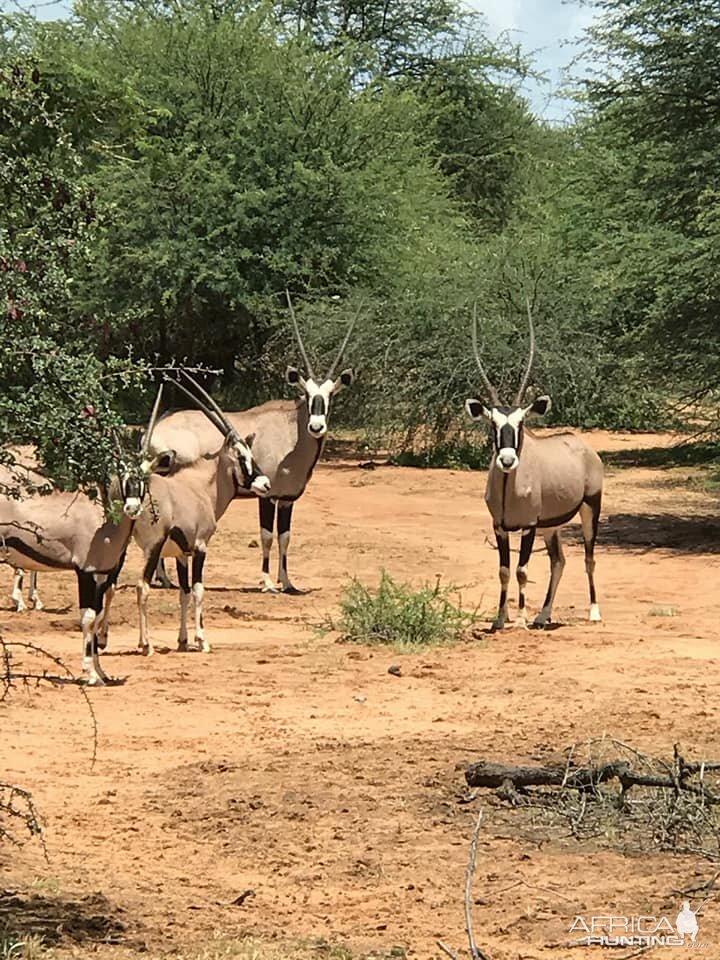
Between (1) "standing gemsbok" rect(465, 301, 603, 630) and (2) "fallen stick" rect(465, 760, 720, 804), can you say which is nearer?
(2) "fallen stick" rect(465, 760, 720, 804)

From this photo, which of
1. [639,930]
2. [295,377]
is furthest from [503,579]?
[639,930]

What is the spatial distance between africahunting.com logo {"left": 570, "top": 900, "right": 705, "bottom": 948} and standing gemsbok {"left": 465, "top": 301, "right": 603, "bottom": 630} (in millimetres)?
6937

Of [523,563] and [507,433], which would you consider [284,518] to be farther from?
[507,433]

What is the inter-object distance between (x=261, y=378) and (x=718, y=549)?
11.8 meters

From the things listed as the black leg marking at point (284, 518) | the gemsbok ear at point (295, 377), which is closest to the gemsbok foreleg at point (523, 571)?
the black leg marking at point (284, 518)

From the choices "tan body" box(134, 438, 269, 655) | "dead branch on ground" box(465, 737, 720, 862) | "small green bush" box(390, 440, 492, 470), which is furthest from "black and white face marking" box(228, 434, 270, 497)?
"small green bush" box(390, 440, 492, 470)

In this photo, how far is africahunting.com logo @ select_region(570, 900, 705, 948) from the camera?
16.5 ft

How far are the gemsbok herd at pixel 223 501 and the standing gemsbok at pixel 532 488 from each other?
1 centimetres

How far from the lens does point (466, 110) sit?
3966 centimetres

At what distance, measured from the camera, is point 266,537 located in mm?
14961

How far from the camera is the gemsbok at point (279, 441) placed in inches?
588

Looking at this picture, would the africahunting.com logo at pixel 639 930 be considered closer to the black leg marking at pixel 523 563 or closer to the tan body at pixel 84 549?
the tan body at pixel 84 549

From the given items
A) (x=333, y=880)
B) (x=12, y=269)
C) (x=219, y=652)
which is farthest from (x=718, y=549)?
(x=12, y=269)

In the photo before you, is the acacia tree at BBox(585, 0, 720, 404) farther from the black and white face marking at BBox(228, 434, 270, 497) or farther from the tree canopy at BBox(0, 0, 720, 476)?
the black and white face marking at BBox(228, 434, 270, 497)
